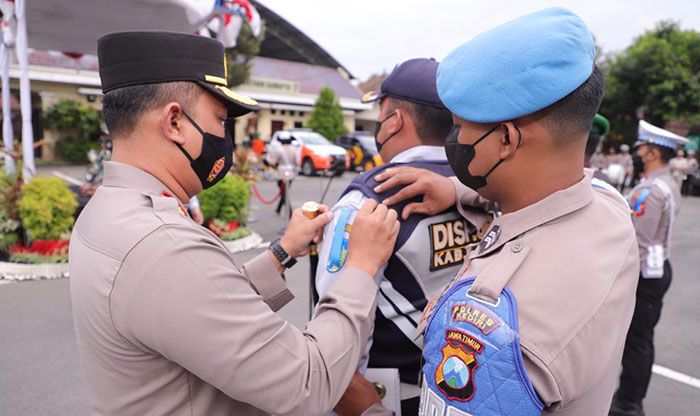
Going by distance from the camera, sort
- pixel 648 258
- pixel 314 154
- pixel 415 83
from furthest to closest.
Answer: pixel 314 154
pixel 648 258
pixel 415 83

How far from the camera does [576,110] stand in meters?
1.04

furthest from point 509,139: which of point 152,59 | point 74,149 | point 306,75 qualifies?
point 306,75

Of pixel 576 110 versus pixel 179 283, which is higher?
pixel 576 110

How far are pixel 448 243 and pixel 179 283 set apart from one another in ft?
3.04

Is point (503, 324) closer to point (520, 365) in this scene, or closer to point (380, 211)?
point (520, 365)

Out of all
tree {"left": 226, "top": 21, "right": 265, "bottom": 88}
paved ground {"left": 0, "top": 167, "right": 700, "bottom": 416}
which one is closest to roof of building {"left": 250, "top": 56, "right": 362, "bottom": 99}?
tree {"left": 226, "top": 21, "right": 265, "bottom": 88}

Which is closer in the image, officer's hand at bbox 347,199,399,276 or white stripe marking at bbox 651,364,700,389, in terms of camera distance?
officer's hand at bbox 347,199,399,276

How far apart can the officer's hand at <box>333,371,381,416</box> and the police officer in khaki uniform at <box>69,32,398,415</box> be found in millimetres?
237

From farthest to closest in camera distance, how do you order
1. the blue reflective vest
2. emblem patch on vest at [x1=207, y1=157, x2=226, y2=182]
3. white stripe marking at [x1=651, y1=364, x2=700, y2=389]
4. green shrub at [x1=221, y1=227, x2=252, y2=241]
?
green shrub at [x1=221, y1=227, x2=252, y2=241], white stripe marking at [x1=651, y1=364, x2=700, y2=389], emblem patch on vest at [x1=207, y1=157, x2=226, y2=182], the blue reflective vest

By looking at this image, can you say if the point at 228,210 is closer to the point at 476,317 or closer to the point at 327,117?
the point at 476,317

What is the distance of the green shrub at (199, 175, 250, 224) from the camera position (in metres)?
7.45

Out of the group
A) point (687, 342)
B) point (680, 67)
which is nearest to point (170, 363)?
point (687, 342)

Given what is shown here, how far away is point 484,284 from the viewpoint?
939mm

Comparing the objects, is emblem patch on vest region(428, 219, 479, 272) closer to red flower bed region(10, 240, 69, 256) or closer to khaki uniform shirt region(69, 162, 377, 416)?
khaki uniform shirt region(69, 162, 377, 416)
